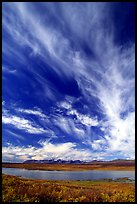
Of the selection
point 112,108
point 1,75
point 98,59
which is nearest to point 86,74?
point 98,59

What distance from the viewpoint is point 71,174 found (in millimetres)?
4391

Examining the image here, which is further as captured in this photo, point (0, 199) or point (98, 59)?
point (98, 59)

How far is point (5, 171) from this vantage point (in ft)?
14.0

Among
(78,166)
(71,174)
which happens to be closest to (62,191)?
(71,174)

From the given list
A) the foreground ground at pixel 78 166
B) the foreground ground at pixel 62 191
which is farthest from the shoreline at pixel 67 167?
the foreground ground at pixel 62 191

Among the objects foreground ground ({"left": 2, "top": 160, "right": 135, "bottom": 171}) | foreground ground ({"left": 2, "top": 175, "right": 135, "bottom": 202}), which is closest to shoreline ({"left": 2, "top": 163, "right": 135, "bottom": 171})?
foreground ground ({"left": 2, "top": 160, "right": 135, "bottom": 171})

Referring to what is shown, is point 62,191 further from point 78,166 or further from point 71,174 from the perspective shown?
point 78,166

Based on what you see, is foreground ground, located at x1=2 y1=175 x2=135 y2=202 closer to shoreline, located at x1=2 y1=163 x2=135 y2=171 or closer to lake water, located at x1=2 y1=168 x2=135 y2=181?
lake water, located at x1=2 y1=168 x2=135 y2=181

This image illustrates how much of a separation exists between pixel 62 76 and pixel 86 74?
0.35 metres

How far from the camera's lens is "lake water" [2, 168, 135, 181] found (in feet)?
14.2

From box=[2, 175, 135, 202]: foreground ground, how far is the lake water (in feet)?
0.21

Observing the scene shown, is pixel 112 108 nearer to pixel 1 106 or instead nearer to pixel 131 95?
pixel 131 95

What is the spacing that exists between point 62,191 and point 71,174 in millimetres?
272

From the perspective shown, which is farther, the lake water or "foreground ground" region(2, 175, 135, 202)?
the lake water
